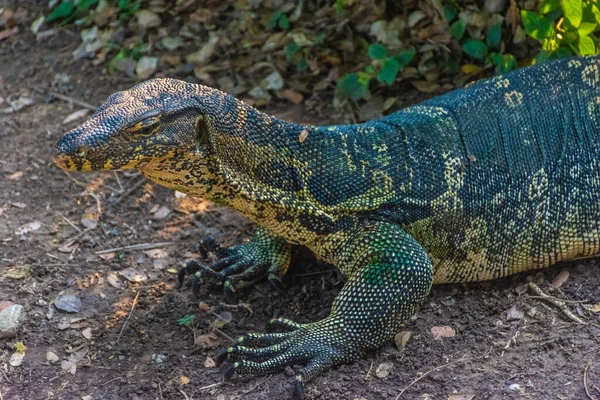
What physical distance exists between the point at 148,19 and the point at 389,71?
3157mm

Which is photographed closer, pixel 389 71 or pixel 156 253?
pixel 156 253

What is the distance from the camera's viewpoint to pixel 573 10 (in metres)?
5.64

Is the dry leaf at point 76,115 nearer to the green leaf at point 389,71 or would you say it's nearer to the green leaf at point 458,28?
the green leaf at point 389,71

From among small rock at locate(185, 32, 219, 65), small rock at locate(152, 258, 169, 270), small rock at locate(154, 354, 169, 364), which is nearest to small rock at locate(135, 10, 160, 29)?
small rock at locate(185, 32, 219, 65)

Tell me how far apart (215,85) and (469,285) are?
3598mm

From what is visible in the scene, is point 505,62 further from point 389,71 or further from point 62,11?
point 62,11

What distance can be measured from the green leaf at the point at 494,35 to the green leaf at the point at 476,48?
0.22 feet

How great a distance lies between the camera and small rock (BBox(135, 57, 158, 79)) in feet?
27.2

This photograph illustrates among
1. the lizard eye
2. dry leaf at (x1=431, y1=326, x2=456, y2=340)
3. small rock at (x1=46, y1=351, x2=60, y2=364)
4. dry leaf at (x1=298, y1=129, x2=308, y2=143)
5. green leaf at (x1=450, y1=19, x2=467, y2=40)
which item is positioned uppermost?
the lizard eye

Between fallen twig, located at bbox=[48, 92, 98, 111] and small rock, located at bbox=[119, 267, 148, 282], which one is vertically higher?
fallen twig, located at bbox=[48, 92, 98, 111]

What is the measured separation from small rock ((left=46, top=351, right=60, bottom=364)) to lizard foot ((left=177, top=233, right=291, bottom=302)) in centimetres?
106

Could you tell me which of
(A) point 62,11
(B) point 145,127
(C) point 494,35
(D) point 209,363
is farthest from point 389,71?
(A) point 62,11

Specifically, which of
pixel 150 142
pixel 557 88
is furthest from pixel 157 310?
pixel 557 88

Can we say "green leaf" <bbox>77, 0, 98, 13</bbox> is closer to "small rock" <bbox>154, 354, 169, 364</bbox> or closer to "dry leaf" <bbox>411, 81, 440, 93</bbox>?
"dry leaf" <bbox>411, 81, 440, 93</bbox>
